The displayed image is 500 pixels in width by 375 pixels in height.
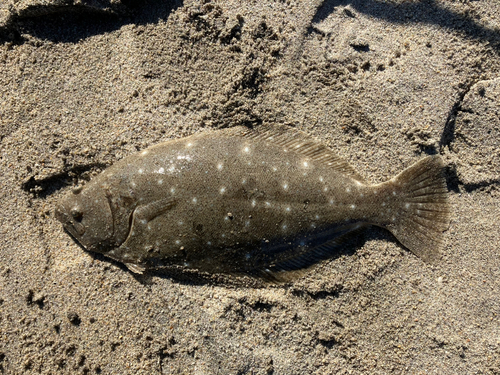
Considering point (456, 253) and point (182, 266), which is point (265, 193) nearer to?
point (182, 266)

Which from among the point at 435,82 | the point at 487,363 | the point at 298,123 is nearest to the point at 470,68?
the point at 435,82

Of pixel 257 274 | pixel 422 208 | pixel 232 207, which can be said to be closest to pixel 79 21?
pixel 232 207

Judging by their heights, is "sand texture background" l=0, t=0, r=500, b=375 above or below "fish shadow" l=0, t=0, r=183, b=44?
below

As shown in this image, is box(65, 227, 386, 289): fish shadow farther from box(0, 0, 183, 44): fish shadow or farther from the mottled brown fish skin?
box(0, 0, 183, 44): fish shadow

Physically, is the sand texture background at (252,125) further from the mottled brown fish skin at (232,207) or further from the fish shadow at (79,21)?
the mottled brown fish skin at (232,207)

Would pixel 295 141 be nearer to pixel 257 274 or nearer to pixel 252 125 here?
Result: pixel 252 125


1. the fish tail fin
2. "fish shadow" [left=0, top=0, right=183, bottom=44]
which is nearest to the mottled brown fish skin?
the fish tail fin
